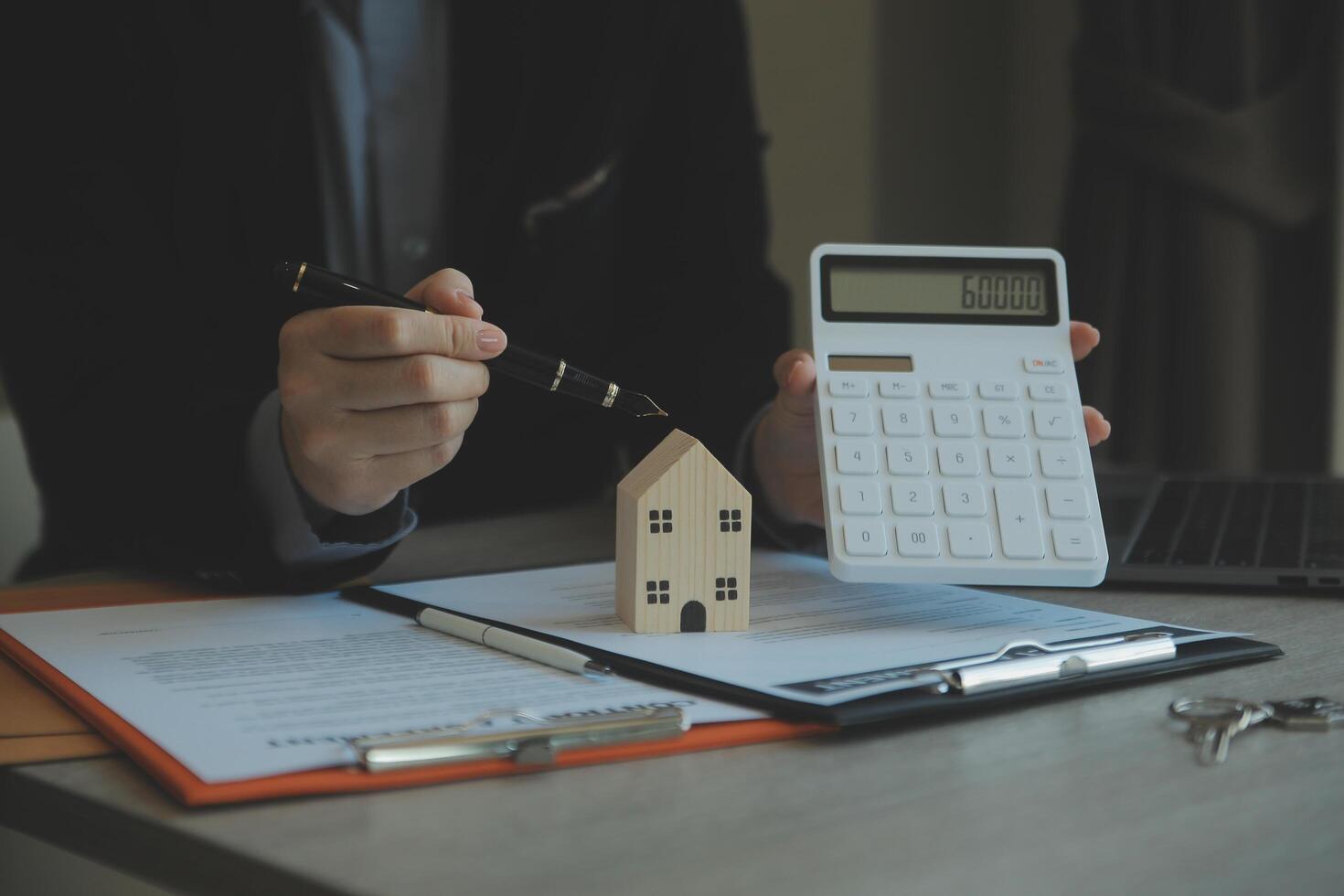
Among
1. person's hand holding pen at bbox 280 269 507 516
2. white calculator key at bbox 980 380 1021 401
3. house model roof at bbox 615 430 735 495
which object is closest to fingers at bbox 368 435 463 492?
person's hand holding pen at bbox 280 269 507 516

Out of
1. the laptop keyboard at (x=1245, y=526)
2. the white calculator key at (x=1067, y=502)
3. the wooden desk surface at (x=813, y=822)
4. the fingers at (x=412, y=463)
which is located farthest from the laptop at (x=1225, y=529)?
the fingers at (x=412, y=463)

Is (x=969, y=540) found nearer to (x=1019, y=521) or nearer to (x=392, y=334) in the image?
(x=1019, y=521)

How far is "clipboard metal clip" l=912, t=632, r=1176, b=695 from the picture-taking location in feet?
1.72

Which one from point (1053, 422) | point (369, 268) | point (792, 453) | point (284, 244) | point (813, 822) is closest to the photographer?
point (813, 822)

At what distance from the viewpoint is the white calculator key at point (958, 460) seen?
0.72 metres

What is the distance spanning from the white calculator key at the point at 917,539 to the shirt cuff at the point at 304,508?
1.04 ft

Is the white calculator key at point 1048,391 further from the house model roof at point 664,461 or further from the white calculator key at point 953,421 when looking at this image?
A: the house model roof at point 664,461

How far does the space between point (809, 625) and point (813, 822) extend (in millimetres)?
251

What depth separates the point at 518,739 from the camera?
45 cm

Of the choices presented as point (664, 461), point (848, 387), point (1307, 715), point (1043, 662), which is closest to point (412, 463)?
point (664, 461)

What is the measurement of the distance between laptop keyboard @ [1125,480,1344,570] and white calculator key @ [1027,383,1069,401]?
0.45ft

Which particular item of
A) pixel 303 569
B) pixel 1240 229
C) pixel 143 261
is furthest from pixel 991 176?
pixel 303 569

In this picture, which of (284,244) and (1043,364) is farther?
(284,244)

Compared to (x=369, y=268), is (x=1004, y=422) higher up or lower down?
lower down
